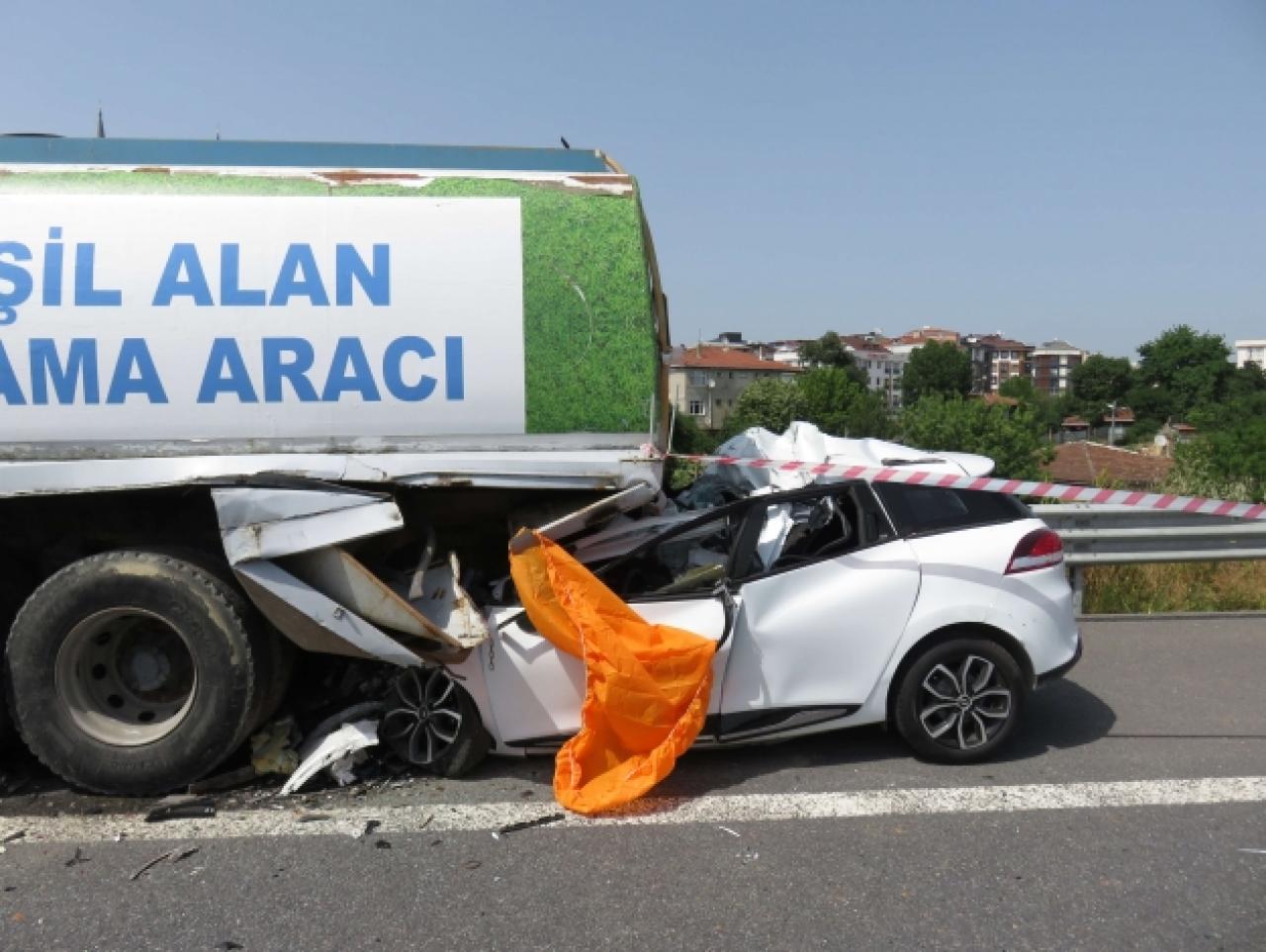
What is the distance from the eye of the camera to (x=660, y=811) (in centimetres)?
423

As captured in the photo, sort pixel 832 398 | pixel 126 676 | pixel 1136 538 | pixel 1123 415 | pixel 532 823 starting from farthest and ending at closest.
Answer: pixel 1123 415, pixel 832 398, pixel 1136 538, pixel 126 676, pixel 532 823

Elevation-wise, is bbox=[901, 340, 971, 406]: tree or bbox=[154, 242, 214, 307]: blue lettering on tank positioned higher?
bbox=[901, 340, 971, 406]: tree

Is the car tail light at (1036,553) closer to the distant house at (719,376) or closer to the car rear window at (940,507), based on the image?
the car rear window at (940,507)

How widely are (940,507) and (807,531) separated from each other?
66 cm

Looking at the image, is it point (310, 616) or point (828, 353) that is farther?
point (828, 353)

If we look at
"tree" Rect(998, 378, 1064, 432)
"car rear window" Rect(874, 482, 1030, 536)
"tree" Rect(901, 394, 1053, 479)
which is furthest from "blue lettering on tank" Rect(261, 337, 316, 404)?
"tree" Rect(998, 378, 1064, 432)

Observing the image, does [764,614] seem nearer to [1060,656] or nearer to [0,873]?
[1060,656]

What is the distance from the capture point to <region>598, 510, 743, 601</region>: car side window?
192 inches

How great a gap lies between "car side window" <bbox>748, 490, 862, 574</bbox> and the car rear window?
0.65ft

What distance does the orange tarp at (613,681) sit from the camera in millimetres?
4277

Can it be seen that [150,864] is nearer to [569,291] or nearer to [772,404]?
[569,291]

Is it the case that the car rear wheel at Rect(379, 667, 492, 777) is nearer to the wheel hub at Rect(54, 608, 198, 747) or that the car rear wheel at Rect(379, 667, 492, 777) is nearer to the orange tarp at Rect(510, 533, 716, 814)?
the orange tarp at Rect(510, 533, 716, 814)

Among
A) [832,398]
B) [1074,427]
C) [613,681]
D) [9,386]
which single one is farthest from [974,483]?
[1074,427]

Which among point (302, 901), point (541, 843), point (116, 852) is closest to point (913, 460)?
point (541, 843)
